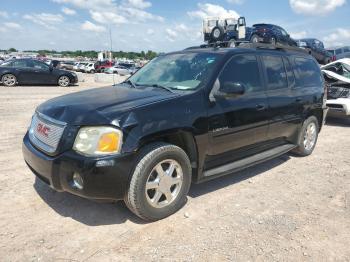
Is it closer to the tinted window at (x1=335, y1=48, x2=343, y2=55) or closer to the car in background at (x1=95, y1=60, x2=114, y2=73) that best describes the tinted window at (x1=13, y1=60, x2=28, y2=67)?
the tinted window at (x1=335, y1=48, x2=343, y2=55)

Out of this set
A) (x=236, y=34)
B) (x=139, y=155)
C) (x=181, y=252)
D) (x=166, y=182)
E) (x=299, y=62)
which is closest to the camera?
(x=181, y=252)

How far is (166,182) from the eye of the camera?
3588mm

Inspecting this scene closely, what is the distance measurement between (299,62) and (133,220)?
3966 mm

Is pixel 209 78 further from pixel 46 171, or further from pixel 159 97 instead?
pixel 46 171

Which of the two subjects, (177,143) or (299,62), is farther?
(299,62)

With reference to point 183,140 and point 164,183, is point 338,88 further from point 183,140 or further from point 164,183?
point 164,183

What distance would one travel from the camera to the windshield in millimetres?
4137

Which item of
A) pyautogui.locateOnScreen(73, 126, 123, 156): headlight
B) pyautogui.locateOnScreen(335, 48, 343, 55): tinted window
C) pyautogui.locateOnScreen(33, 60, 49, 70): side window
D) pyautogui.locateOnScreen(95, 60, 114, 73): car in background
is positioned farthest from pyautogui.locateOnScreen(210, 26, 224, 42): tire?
pyautogui.locateOnScreen(95, 60, 114, 73): car in background

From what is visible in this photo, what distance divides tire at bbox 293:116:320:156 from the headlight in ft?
12.3

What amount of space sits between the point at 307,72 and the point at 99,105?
4.05m

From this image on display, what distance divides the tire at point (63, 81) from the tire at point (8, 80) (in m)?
2.24

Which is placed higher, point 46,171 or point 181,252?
point 46,171

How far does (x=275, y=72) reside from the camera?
5086mm

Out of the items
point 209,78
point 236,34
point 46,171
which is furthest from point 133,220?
point 236,34
